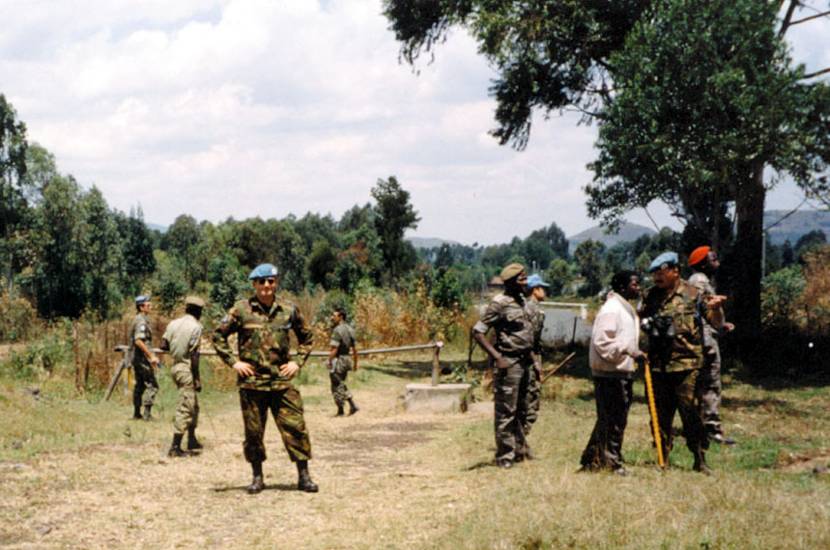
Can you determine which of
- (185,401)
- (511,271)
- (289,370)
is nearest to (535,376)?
(511,271)

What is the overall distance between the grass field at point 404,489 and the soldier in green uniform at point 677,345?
17.7 inches

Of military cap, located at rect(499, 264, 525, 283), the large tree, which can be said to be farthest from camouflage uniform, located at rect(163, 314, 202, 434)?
the large tree

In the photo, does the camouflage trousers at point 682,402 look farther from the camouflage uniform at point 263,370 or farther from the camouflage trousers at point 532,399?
the camouflage uniform at point 263,370

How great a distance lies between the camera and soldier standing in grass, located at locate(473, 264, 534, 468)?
314 inches

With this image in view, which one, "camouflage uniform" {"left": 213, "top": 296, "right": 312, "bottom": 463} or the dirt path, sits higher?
"camouflage uniform" {"left": 213, "top": 296, "right": 312, "bottom": 463}

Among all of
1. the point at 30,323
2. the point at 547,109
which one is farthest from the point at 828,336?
the point at 30,323

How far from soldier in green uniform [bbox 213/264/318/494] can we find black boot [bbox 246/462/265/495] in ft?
0.11

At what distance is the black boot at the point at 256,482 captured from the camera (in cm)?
759

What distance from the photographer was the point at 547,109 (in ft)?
71.2

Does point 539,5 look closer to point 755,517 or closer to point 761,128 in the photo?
point 761,128

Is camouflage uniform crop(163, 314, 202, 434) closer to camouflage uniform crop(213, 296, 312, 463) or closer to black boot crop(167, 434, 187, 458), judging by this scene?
black boot crop(167, 434, 187, 458)

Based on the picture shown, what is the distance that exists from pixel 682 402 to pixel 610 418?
66 centimetres

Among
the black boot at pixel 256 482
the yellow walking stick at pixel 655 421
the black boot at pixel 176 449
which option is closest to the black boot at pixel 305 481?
the black boot at pixel 256 482

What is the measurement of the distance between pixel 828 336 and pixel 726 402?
21.4 feet
